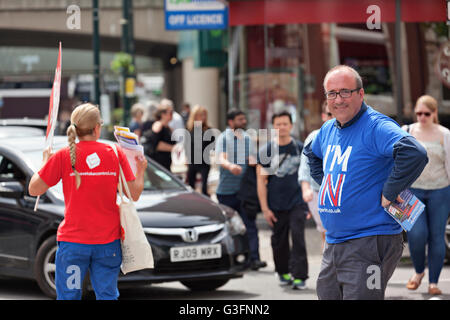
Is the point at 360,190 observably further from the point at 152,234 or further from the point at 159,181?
the point at 159,181

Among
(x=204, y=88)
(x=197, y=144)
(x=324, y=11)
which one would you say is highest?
(x=324, y=11)

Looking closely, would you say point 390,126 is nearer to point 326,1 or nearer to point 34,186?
point 34,186

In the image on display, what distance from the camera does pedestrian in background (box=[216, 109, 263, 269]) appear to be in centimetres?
1102

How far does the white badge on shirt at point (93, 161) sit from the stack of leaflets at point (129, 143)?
22 centimetres

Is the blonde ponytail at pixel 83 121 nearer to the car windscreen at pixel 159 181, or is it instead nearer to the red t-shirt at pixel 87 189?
the red t-shirt at pixel 87 189

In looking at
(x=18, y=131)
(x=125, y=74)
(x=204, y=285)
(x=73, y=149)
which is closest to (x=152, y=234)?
(x=204, y=285)

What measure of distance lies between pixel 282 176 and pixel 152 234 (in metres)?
1.69

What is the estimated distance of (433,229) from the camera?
350 inches

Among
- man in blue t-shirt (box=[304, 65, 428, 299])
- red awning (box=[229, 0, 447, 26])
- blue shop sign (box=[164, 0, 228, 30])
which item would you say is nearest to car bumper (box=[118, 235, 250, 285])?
man in blue t-shirt (box=[304, 65, 428, 299])

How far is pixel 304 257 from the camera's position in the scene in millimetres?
9484

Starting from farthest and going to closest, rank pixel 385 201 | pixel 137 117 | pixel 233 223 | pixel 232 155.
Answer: pixel 137 117 → pixel 232 155 → pixel 233 223 → pixel 385 201

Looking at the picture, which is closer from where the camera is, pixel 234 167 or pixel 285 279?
pixel 285 279

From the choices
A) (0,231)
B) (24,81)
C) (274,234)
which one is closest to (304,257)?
(274,234)

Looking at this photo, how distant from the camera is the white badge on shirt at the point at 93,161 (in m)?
5.87
